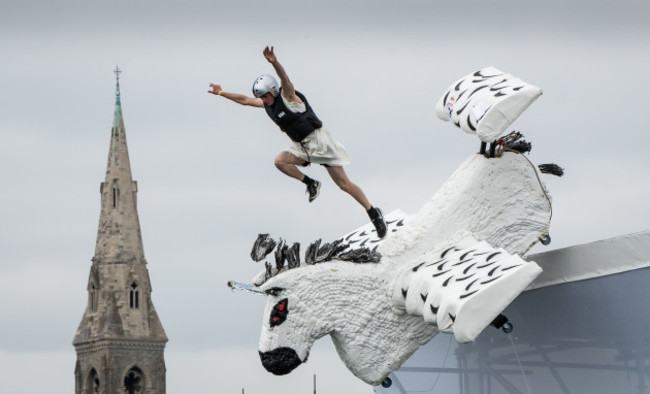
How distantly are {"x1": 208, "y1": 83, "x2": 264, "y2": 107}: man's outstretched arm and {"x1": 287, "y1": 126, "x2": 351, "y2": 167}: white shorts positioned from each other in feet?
2.17

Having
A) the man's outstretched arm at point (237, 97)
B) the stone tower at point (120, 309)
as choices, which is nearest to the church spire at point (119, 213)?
the stone tower at point (120, 309)

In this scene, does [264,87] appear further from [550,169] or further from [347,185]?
[550,169]

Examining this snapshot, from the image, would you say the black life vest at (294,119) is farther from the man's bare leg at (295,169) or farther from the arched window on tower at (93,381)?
the arched window on tower at (93,381)

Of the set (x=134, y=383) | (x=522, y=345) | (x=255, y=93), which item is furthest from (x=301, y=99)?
(x=134, y=383)

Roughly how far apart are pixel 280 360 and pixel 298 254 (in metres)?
1.30

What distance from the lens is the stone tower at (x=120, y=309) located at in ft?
435

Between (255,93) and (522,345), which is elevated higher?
(255,93)

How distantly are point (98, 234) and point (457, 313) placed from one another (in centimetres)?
11613

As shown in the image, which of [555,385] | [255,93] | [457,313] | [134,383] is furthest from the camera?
[134,383]

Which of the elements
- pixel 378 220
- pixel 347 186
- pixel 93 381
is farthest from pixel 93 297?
pixel 347 186

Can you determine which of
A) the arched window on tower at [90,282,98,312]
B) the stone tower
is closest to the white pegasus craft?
the stone tower

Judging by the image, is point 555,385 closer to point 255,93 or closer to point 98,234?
point 255,93

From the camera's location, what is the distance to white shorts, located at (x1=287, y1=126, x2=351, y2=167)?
23.3 metres

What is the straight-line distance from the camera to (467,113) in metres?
23.2
